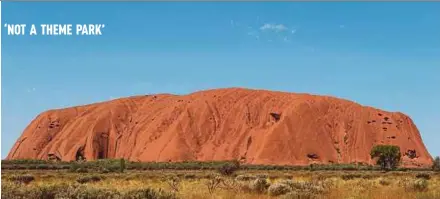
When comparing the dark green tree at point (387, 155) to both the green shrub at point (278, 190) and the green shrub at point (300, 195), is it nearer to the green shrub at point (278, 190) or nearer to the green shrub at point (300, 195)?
the green shrub at point (278, 190)

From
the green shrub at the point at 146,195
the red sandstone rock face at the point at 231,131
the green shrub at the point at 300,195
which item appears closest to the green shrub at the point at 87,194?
the green shrub at the point at 146,195

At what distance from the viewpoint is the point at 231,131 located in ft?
429

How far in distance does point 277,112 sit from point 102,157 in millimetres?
40485

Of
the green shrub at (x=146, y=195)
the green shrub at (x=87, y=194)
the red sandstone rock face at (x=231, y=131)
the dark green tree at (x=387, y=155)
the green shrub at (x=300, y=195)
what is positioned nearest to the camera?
the green shrub at (x=87, y=194)

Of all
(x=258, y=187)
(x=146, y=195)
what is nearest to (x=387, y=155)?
(x=258, y=187)

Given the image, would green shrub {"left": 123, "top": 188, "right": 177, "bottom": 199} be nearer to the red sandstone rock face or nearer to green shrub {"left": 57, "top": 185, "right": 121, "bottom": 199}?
green shrub {"left": 57, "top": 185, "right": 121, "bottom": 199}

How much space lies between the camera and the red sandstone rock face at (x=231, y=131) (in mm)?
123062

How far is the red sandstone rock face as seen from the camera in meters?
123

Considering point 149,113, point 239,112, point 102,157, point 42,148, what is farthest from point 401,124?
point 42,148

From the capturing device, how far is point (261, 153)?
119062 mm

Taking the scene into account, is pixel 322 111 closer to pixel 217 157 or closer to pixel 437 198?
pixel 217 157

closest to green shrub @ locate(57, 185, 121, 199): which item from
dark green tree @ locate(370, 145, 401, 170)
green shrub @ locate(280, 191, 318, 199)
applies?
green shrub @ locate(280, 191, 318, 199)

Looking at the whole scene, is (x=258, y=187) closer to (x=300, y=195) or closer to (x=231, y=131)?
(x=300, y=195)

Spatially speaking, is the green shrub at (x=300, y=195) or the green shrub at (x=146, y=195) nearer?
the green shrub at (x=146, y=195)
